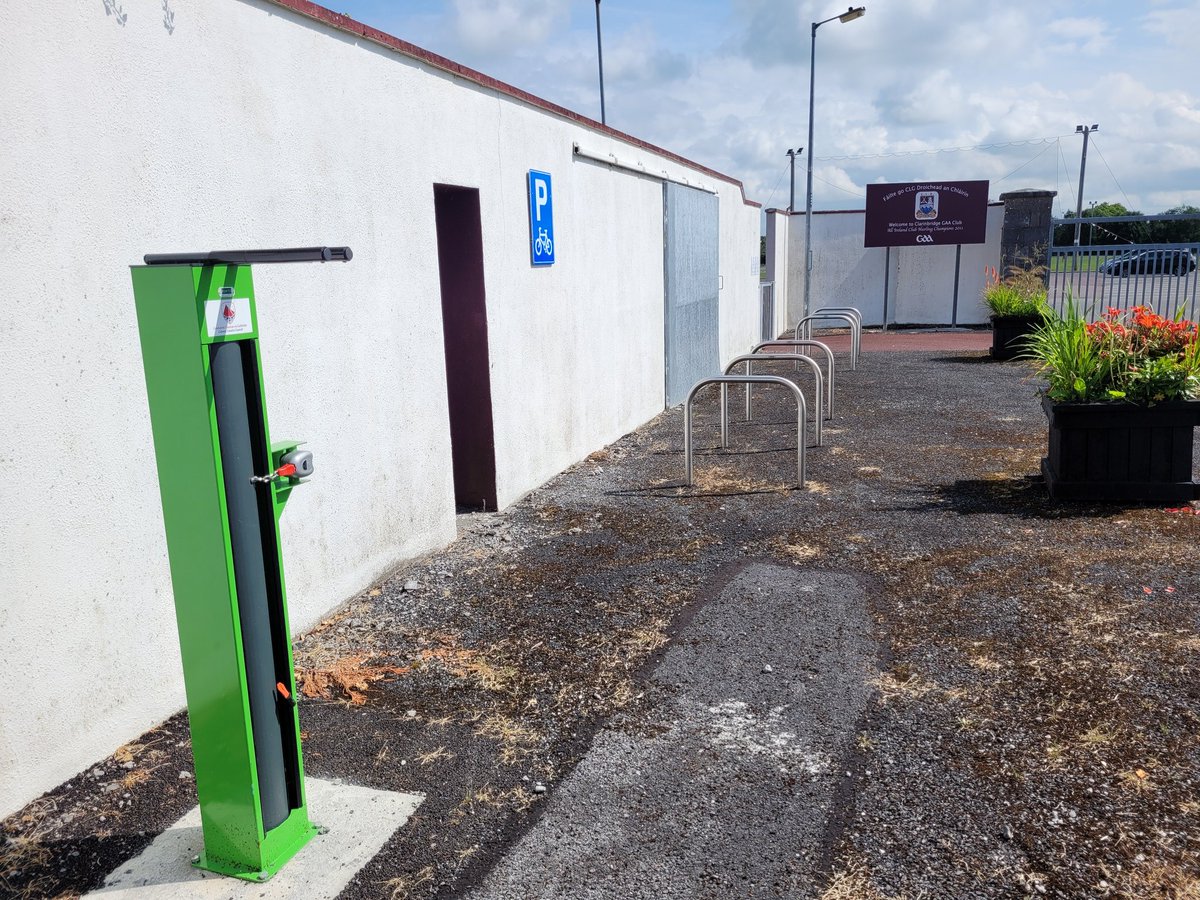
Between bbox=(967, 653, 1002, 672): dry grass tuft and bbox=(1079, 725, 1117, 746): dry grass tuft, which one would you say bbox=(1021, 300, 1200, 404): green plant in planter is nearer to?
bbox=(967, 653, 1002, 672): dry grass tuft

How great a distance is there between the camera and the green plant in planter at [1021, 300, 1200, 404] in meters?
5.97

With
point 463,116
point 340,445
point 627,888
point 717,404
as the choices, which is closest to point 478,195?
point 463,116

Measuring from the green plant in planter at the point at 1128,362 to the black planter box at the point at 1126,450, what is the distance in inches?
3.6

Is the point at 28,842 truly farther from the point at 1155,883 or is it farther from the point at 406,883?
the point at 1155,883

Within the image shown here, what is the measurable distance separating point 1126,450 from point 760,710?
3.87m

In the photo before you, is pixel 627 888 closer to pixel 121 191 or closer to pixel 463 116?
pixel 121 191

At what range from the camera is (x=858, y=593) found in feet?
15.7

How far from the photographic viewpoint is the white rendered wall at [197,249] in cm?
298

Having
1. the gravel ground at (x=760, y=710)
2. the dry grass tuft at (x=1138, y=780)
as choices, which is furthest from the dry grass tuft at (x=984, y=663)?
the dry grass tuft at (x=1138, y=780)

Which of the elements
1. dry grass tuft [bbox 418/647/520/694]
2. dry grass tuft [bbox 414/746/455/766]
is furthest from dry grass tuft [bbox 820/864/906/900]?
dry grass tuft [bbox 418/647/520/694]

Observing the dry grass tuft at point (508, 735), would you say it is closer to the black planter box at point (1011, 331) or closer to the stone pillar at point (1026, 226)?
the black planter box at point (1011, 331)

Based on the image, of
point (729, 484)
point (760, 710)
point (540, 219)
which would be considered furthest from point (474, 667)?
point (540, 219)

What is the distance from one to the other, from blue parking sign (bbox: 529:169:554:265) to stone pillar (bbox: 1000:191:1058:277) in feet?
49.1

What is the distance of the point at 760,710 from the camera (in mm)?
3600
